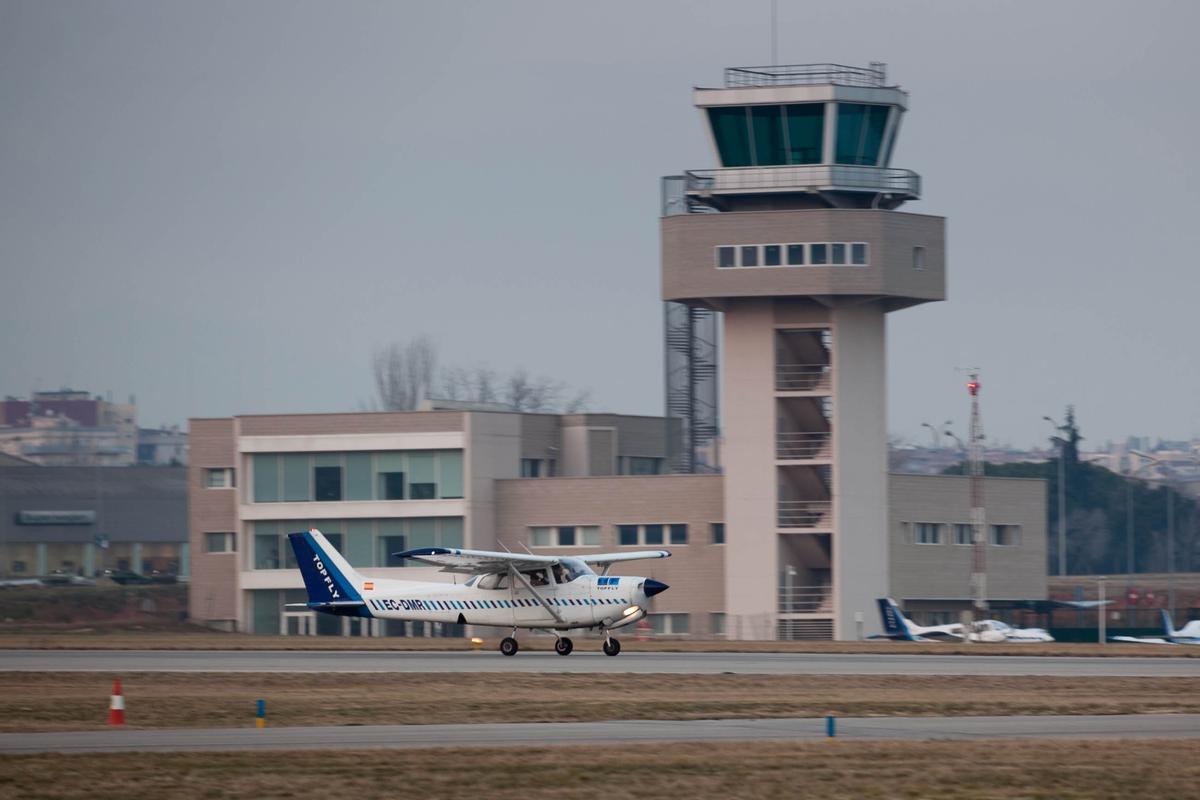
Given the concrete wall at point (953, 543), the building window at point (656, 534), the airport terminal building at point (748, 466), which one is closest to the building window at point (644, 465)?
the airport terminal building at point (748, 466)

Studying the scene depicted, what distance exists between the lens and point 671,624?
73125 mm

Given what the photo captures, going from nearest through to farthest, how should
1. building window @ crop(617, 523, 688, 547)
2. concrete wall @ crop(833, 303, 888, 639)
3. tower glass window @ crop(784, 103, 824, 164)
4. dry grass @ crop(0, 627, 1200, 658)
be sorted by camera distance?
dry grass @ crop(0, 627, 1200, 658)
tower glass window @ crop(784, 103, 824, 164)
concrete wall @ crop(833, 303, 888, 639)
building window @ crop(617, 523, 688, 547)

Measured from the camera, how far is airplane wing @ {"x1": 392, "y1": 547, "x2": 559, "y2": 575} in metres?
44.4

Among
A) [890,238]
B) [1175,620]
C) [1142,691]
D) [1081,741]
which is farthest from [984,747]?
[1175,620]

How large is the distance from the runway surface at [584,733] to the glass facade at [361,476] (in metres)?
48.3

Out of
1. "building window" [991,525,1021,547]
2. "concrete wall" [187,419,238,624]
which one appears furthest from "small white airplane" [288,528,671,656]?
"building window" [991,525,1021,547]

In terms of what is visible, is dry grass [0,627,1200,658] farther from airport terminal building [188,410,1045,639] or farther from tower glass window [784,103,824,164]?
tower glass window [784,103,824,164]

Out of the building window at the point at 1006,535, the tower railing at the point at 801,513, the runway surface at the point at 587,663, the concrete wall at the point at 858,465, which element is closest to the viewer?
the runway surface at the point at 587,663

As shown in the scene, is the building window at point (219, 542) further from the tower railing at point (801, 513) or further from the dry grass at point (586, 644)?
the tower railing at point (801, 513)

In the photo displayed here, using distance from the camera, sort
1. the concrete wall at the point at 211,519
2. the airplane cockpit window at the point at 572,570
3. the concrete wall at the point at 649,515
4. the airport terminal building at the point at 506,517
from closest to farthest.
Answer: the airplane cockpit window at the point at 572,570 → the concrete wall at the point at 649,515 → the airport terminal building at the point at 506,517 → the concrete wall at the point at 211,519

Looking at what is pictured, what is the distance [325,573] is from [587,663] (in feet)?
30.1

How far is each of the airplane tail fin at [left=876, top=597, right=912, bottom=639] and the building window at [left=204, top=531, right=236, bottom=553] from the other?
1163 inches

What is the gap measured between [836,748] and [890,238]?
158 ft

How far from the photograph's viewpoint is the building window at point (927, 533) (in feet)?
246
